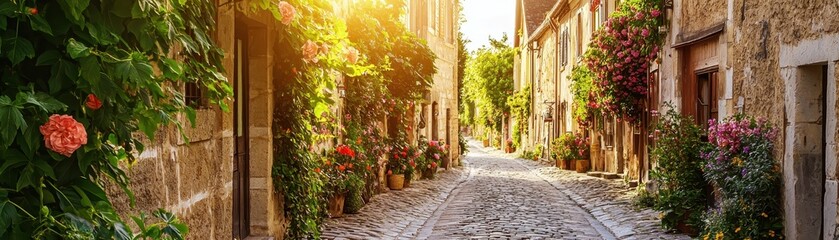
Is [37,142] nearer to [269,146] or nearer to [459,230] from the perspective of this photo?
[269,146]

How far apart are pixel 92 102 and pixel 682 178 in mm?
6915

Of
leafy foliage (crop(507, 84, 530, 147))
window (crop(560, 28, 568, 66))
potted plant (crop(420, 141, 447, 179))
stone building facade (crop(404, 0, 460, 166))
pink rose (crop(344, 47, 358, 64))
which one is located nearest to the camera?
pink rose (crop(344, 47, 358, 64))

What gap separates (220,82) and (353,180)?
6.35 m

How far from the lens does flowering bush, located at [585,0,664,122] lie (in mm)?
12203

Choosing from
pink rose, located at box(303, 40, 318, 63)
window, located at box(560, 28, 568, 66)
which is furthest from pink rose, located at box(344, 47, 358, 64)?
window, located at box(560, 28, 568, 66)

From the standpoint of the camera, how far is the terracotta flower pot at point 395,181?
14.9 m

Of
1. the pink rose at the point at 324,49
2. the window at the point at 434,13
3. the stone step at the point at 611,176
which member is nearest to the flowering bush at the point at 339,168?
the pink rose at the point at 324,49

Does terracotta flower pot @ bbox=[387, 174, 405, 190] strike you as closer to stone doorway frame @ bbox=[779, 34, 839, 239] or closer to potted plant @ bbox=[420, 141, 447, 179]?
potted plant @ bbox=[420, 141, 447, 179]

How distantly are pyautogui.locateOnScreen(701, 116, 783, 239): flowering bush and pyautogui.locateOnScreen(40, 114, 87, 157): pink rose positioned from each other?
5320mm

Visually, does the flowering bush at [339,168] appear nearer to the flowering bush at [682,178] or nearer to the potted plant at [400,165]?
the flowering bush at [682,178]

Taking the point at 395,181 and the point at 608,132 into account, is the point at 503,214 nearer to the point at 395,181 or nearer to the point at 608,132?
the point at 395,181

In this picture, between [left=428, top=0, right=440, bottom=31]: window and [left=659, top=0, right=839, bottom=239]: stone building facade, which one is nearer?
[left=659, top=0, right=839, bottom=239]: stone building facade

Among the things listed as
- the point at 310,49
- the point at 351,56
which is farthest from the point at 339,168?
the point at 310,49

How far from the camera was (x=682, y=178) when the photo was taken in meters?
8.82
